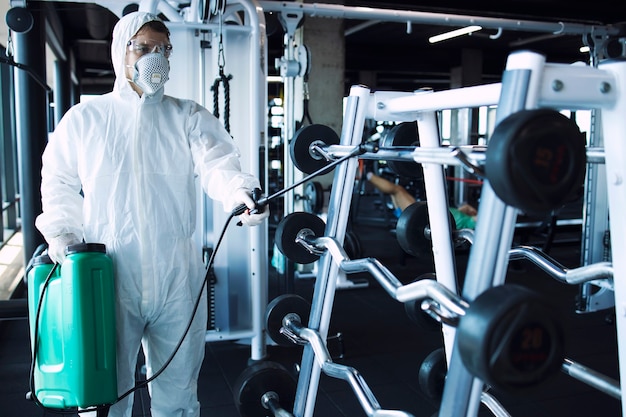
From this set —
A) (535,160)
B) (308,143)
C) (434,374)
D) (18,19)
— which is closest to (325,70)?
(18,19)

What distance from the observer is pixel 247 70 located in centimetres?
336

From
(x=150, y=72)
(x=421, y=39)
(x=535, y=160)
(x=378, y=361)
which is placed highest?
(x=421, y=39)

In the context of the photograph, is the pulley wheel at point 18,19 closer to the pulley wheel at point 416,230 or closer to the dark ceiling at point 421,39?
the pulley wheel at point 416,230

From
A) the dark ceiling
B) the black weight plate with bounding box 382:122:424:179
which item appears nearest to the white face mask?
the black weight plate with bounding box 382:122:424:179

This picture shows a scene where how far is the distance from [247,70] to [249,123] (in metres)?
0.30

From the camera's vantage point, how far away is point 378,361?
11.0 ft

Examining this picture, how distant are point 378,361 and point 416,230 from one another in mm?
1805

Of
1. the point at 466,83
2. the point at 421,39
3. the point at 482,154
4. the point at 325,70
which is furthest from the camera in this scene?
the point at 466,83

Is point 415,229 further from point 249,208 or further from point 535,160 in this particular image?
point 535,160

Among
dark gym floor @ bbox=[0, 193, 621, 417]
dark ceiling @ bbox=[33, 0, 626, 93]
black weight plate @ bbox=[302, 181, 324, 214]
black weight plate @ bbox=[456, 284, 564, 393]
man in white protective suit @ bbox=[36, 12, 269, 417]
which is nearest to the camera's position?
black weight plate @ bbox=[456, 284, 564, 393]

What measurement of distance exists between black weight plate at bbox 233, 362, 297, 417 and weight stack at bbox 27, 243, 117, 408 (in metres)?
0.37

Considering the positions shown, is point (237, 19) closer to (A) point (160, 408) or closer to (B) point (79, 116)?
(B) point (79, 116)

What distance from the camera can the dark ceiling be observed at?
8.04 metres

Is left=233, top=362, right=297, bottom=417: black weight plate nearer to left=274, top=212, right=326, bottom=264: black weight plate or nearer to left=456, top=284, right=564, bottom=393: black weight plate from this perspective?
left=274, top=212, right=326, bottom=264: black weight plate
